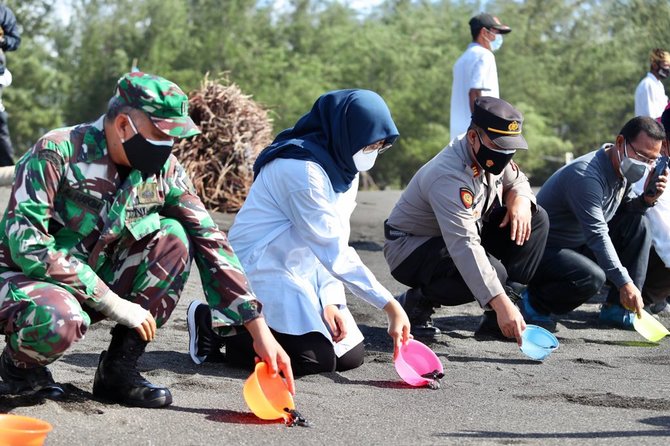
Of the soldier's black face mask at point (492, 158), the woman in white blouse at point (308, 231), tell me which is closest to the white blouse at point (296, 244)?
the woman in white blouse at point (308, 231)

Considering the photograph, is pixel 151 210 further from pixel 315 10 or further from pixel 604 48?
pixel 315 10

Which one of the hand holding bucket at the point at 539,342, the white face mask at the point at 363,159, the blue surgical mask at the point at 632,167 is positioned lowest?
the hand holding bucket at the point at 539,342

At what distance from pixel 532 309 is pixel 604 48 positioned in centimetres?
2845

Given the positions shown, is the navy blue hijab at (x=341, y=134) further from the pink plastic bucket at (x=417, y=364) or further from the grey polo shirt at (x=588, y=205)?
the grey polo shirt at (x=588, y=205)

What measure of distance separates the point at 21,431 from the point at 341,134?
72.7 inches

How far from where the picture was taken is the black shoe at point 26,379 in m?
3.12

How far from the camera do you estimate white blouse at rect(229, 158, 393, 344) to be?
149 inches

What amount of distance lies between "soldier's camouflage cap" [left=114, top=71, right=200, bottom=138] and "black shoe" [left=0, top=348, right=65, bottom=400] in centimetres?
84

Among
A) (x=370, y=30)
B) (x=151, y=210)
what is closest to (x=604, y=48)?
(x=370, y=30)

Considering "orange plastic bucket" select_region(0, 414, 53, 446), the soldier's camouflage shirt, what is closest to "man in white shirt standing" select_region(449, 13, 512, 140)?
the soldier's camouflage shirt

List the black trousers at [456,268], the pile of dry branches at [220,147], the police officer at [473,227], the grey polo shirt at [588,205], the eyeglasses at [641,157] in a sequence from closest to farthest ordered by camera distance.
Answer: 1. the police officer at [473,227]
2. the black trousers at [456,268]
3. the grey polo shirt at [588,205]
4. the eyeglasses at [641,157]
5. the pile of dry branches at [220,147]

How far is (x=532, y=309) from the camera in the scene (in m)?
5.22

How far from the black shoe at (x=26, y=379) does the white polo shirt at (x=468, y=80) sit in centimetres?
446

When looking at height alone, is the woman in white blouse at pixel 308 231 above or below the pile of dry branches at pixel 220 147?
above
